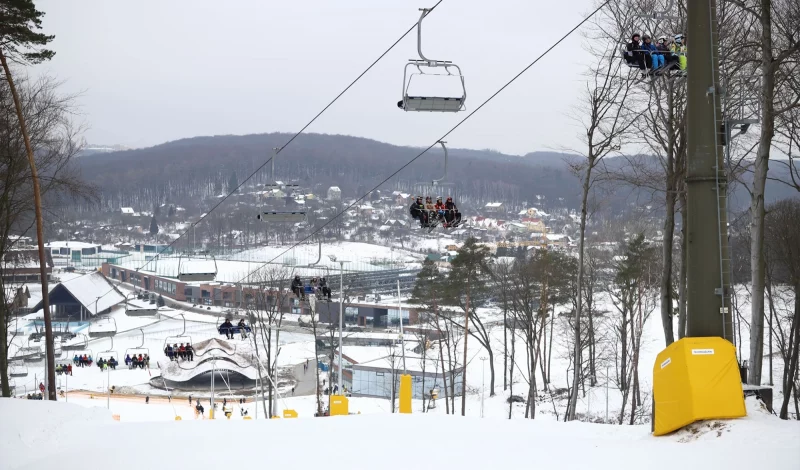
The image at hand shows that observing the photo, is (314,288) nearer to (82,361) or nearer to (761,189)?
(761,189)

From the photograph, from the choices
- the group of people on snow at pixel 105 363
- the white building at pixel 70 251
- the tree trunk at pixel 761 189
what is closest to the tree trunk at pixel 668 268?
the tree trunk at pixel 761 189

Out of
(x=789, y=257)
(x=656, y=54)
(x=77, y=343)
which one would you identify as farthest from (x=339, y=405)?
(x=77, y=343)

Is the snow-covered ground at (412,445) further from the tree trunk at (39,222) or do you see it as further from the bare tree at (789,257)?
the bare tree at (789,257)

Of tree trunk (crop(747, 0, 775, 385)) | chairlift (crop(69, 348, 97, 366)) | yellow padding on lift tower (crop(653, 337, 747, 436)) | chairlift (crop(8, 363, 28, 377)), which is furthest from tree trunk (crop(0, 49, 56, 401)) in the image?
chairlift (crop(69, 348, 97, 366))

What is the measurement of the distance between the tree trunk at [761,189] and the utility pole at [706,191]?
4743 millimetres

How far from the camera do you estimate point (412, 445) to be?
7633 mm

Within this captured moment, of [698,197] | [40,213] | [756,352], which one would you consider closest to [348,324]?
[40,213]

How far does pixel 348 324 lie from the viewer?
77.8 meters

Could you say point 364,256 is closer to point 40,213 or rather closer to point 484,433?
point 40,213

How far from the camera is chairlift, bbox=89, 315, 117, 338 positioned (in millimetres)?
69625

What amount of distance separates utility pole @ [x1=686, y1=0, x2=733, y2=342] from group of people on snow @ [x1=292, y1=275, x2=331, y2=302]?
1661 centimetres

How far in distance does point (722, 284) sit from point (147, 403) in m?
36.5

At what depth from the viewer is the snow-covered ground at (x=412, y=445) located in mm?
6496

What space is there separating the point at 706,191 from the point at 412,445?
4363mm
